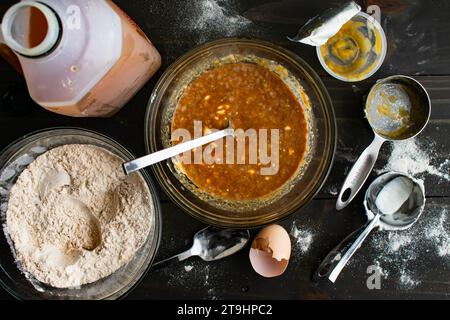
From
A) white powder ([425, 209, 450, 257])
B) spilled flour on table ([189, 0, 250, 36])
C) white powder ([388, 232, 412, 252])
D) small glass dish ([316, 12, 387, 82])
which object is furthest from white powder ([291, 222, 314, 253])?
spilled flour on table ([189, 0, 250, 36])

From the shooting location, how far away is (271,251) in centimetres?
158

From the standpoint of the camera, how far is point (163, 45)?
5.49 ft

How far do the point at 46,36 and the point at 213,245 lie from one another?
80 cm

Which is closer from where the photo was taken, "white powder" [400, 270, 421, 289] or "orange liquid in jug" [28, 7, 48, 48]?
"orange liquid in jug" [28, 7, 48, 48]

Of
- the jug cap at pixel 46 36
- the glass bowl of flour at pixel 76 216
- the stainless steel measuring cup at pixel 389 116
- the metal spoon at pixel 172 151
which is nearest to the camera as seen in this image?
the jug cap at pixel 46 36

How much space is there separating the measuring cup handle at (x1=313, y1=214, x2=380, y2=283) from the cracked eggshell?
0.41 feet

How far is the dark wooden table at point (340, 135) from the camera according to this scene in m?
1.67

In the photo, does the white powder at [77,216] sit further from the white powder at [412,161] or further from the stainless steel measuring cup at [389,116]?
the white powder at [412,161]

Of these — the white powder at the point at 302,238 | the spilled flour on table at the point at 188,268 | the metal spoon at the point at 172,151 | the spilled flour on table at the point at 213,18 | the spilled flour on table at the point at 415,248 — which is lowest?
the spilled flour on table at the point at 415,248

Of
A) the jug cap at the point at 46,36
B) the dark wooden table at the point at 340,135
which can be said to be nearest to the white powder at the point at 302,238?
the dark wooden table at the point at 340,135

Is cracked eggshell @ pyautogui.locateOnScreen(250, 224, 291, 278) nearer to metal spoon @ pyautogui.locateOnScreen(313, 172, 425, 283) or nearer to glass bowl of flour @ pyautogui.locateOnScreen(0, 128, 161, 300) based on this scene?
metal spoon @ pyautogui.locateOnScreen(313, 172, 425, 283)

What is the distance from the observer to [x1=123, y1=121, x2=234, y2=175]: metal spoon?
53.9 inches

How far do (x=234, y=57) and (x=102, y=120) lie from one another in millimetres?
459

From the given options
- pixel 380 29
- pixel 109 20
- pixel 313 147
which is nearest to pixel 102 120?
pixel 109 20
